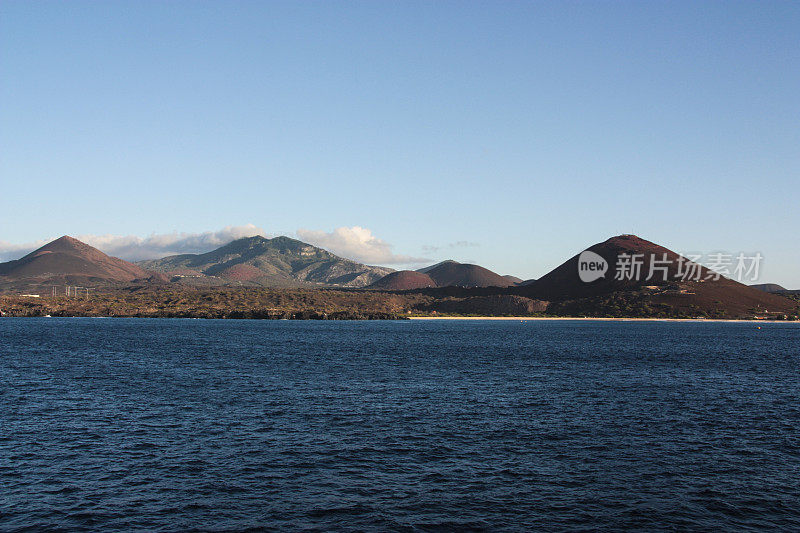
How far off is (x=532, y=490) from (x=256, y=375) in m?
57.7

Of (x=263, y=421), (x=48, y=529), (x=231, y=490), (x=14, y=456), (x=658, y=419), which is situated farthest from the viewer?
(x=658, y=419)

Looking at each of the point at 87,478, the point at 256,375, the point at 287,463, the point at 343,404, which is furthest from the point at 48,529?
the point at 256,375

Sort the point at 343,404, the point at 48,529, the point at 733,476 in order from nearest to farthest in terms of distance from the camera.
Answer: the point at 48,529 → the point at 733,476 → the point at 343,404

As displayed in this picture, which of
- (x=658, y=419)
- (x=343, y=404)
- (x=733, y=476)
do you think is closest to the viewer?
(x=733, y=476)

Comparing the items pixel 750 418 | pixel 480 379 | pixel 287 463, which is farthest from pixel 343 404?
pixel 750 418

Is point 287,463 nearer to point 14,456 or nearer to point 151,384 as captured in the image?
point 14,456

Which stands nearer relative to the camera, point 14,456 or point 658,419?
point 14,456

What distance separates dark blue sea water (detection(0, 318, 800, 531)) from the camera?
3194 centimetres

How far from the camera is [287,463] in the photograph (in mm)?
40531

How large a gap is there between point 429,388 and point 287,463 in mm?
35807

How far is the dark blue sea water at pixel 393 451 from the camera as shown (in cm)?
3194

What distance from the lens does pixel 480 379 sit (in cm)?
8400

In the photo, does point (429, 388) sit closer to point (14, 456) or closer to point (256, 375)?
point (256, 375)

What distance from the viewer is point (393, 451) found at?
4378cm
